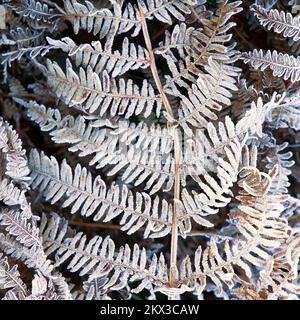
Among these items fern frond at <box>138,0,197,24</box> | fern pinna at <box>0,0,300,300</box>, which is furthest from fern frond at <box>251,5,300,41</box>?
fern frond at <box>138,0,197,24</box>

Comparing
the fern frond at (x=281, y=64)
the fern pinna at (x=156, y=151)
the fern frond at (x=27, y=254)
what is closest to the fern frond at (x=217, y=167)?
the fern pinna at (x=156, y=151)

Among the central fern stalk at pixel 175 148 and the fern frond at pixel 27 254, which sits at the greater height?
the central fern stalk at pixel 175 148

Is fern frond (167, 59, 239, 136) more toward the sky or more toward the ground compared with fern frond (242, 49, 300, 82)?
more toward the ground

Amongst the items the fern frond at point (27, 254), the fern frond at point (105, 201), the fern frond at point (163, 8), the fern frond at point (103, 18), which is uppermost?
the fern frond at point (163, 8)

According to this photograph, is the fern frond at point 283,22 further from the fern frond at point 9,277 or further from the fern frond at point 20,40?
the fern frond at point 9,277

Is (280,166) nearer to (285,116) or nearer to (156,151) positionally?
(285,116)

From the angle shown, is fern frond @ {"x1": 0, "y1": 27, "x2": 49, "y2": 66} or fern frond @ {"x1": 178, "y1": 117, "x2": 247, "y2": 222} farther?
fern frond @ {"x1": 0, "y1": 27, "x2": 49, "y2": 66}

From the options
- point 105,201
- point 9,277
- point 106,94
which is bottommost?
point 9,277

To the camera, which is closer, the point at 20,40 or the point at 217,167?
the point at 217,167

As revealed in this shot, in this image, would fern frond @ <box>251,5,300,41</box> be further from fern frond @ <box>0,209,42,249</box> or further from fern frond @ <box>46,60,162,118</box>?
fern frond @ <box>0,209,42,249</box>

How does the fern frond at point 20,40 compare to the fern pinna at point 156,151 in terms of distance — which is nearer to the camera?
the fern pinna at point 156,151

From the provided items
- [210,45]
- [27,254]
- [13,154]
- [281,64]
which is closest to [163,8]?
[210,45]

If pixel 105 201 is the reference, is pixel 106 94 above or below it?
above
